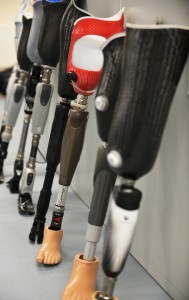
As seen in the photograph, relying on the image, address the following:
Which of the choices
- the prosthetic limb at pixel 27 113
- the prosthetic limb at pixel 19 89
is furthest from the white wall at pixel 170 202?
the prosthetic limb at pixel 19 89

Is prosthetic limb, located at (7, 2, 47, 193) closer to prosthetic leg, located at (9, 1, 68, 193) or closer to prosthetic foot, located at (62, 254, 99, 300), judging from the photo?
prosthetic leg, located at (9, 1, 68, 193)

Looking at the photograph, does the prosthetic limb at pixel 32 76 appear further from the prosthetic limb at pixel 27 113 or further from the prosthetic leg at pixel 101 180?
the prosthetic leg at pixel 101 180

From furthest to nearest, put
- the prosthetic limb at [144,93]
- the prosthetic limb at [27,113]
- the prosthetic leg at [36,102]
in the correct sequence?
1. the prosthetic limb at [27,113]
2. the prosthetic leg at [36,102]
3. the prosthetic limb at [144,93]

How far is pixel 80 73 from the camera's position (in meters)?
1.87

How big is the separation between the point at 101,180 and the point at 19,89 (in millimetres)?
1488

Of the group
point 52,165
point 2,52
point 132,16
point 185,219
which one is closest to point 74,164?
point 52,165

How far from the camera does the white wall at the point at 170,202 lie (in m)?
1.80

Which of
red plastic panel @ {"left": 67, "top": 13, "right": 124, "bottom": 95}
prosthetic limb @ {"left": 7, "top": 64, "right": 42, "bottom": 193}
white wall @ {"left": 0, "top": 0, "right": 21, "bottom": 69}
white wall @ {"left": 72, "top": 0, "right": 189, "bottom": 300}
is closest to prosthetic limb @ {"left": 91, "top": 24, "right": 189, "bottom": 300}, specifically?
white wall @ {"left": 72, "top": 0, "right": 189, "bottom": 300}

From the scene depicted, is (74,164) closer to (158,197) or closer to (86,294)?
(158,197)

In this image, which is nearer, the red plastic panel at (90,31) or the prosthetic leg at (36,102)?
the red plastic panel at (90,31)

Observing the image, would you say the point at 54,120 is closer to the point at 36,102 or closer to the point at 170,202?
the point at 36,102

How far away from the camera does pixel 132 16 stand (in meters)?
2.03

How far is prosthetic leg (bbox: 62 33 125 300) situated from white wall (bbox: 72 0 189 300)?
28 cm

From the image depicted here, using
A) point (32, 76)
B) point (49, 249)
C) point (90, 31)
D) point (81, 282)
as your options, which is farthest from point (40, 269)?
point (32, 76)
